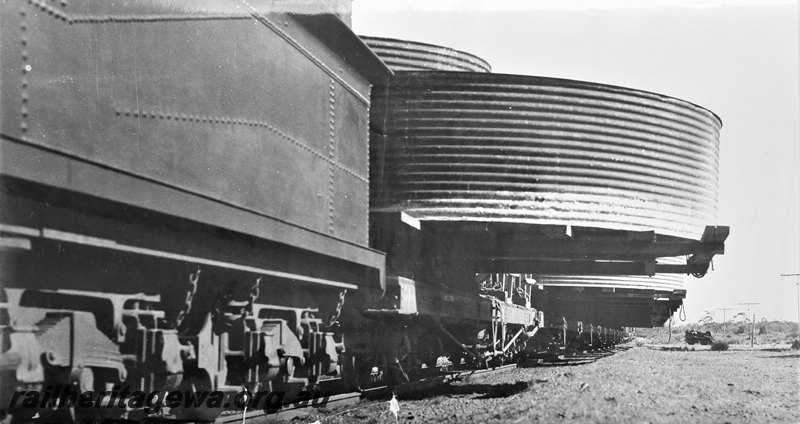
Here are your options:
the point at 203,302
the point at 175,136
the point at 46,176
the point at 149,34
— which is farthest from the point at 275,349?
the point at 46,176

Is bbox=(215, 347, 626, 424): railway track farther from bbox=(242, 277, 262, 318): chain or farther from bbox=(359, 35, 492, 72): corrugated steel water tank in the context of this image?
bbox=(359, 35, 492, 72): corrugated steel water tank

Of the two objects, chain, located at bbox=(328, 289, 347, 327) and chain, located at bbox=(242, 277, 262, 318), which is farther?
chain, located at bbox=(328, 289, 347, 327)

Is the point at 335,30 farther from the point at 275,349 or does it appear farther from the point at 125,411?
the point at 125,411

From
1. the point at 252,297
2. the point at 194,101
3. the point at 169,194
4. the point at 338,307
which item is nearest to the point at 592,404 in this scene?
the point at 338,307

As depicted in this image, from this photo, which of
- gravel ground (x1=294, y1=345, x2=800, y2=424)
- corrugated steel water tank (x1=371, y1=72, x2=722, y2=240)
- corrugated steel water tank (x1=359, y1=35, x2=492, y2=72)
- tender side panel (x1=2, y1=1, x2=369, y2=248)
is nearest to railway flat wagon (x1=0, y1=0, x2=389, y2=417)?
tender side panel (x1=2, y1=1, x2=369, y2=248)

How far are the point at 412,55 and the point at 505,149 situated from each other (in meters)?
2.67

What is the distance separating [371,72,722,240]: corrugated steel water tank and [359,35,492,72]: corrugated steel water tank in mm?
1613

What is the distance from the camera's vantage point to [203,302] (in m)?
5.52

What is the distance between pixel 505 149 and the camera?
34.8 ft

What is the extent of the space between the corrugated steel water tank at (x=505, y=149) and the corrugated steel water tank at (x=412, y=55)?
5.29 feet

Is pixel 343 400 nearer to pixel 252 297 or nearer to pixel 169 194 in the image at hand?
pixel 252 297

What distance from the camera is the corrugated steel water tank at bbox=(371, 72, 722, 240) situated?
34.6 feet

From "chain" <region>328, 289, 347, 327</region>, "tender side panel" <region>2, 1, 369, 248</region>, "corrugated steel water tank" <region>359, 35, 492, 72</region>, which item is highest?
"corrugated steel water tank" <region>359, 35, 492, 72</region>

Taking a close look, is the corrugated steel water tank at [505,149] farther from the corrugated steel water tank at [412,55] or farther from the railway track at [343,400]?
the railway track at [343,400]
